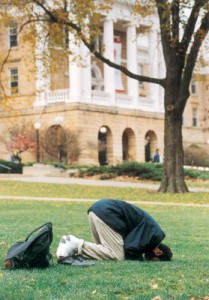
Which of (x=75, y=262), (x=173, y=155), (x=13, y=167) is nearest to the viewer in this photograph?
(x=75, y=262)

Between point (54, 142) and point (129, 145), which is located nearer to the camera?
point (54, 142)

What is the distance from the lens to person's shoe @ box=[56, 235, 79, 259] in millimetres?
8008

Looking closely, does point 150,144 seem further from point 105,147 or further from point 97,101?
point 97,101

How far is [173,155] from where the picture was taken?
25.8 m

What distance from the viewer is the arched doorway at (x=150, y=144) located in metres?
59.1

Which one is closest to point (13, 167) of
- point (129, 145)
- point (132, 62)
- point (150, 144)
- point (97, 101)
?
point (97, 101)

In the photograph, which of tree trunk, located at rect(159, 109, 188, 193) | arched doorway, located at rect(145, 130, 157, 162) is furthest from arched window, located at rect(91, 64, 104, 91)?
tree trunk, located at rect(159, 109, 188, 193)

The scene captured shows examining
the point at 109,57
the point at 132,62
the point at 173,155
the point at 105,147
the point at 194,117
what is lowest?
the point at 173,155

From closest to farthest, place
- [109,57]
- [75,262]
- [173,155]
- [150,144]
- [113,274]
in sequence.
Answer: [113,274], [75,262], [173,155], [109,57], [150,144]

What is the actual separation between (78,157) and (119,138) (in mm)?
7443

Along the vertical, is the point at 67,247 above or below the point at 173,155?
below

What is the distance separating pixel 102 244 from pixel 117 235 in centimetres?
25

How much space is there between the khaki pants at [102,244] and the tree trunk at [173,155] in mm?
17585

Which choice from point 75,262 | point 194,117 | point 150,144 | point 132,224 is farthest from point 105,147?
point 75,262
